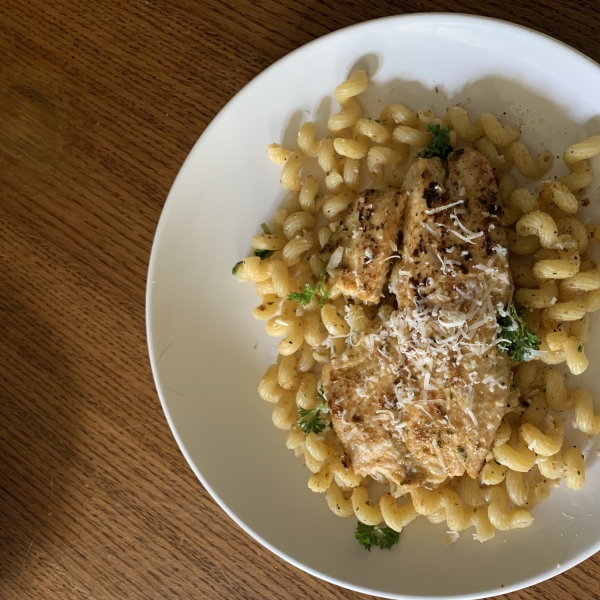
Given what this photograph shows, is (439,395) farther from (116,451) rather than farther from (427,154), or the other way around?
(116,451)

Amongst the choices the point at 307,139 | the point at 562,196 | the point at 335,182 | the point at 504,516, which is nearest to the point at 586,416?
the point at 504,516

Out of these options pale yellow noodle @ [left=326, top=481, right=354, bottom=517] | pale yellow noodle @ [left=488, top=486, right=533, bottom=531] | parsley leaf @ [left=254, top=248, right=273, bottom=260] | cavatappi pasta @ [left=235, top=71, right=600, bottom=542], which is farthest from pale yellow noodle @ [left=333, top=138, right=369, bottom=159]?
pale yellow noodle @ [left=488, top=486, right=533, bottom=531]

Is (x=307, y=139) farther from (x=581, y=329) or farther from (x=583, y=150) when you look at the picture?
(x=581, y=329)

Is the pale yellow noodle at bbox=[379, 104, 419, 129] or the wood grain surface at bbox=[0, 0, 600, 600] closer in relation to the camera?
the pale yellow noodle at bbox=[379, 104, 419, 129]

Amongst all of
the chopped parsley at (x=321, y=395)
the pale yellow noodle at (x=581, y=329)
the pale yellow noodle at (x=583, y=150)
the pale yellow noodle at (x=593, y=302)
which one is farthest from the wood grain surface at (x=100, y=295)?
the pale yellow noodle at (x=593, y=302)

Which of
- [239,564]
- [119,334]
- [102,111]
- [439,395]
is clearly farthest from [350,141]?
[239,564]

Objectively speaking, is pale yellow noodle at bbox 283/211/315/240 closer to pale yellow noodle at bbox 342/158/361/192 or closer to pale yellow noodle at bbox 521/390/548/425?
pale yellow noodle at bbox 342/158/361/192
